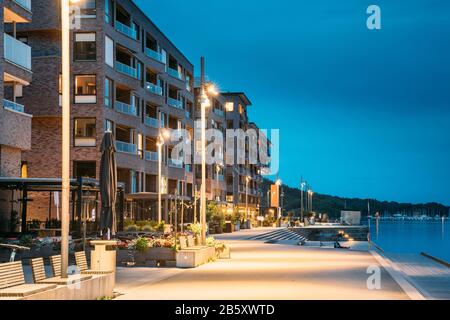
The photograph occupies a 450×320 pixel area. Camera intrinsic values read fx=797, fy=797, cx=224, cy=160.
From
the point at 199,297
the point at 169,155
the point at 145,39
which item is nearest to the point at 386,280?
the point at 199,297

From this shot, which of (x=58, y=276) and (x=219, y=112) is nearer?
(x=58, y=276)

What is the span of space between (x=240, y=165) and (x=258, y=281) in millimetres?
95024

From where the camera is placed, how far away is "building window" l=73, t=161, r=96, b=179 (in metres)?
53.4

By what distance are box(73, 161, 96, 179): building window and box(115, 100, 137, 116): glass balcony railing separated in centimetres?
564

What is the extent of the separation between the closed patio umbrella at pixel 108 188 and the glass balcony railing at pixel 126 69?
3454 centimetres

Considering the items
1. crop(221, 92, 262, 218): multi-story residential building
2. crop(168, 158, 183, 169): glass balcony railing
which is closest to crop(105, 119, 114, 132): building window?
crop(168, 158, 183, 169): glass balcony railing

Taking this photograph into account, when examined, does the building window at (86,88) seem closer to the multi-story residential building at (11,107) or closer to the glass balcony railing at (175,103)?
the multi-story residential building at (11,107)

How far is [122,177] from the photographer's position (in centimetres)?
5997

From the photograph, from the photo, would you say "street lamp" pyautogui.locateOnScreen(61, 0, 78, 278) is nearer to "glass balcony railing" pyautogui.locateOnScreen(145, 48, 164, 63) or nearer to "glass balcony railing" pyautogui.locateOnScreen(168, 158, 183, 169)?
"glass balcony railing" pyautogui.locateOnScreen(145, 48, 164, 63)

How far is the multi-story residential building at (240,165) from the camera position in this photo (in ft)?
364

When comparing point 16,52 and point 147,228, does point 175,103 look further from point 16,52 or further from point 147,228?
point 16,52

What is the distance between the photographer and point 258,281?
2089 cm

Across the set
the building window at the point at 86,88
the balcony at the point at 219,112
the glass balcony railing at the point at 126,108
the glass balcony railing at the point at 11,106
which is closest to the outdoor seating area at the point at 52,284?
the glass balcony railing at the point at 11,106

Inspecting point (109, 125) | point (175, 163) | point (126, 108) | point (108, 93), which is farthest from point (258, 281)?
point (175, 163)
